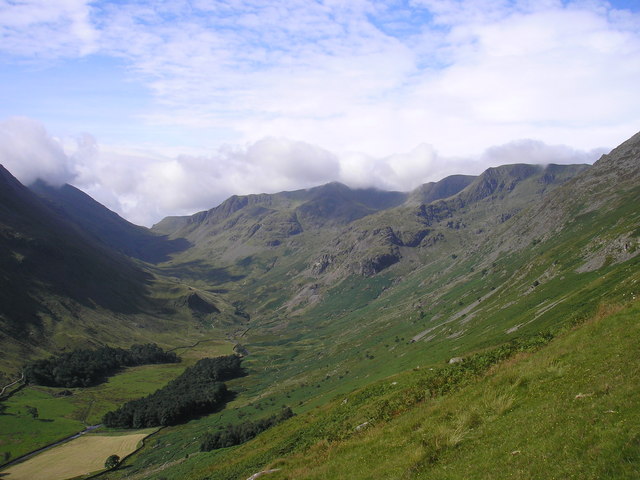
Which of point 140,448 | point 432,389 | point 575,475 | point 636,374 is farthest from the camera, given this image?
point 140,448

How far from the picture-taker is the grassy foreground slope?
50.1ft

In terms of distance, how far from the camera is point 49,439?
14762 cm

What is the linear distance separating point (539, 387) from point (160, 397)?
654 ft

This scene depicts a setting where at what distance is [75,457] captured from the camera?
421 feet

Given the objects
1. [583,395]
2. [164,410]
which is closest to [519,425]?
[583,395]

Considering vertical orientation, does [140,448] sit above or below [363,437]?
below

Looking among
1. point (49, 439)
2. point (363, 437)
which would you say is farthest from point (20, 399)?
point (363, 437)

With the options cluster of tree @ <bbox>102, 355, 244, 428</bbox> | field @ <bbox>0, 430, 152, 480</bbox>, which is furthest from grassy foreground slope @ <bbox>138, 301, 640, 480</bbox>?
cluster of tree @ <bbox>102, 355, 244, 428</bbox>

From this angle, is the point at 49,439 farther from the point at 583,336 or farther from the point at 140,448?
the point at 583,336

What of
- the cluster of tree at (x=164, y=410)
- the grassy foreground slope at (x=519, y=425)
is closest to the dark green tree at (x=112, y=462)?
the cluster of tree at (x=164, y=410)

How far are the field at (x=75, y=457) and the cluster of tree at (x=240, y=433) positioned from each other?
146 feet

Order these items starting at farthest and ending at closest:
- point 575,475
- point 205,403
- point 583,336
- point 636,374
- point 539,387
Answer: point 205,403
point 583,336
point 539,387
point 636,374
point 575,475

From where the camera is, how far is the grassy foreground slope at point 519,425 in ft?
50.1

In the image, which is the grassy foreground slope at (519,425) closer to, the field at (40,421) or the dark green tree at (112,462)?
the dark green tree at (112,462)
